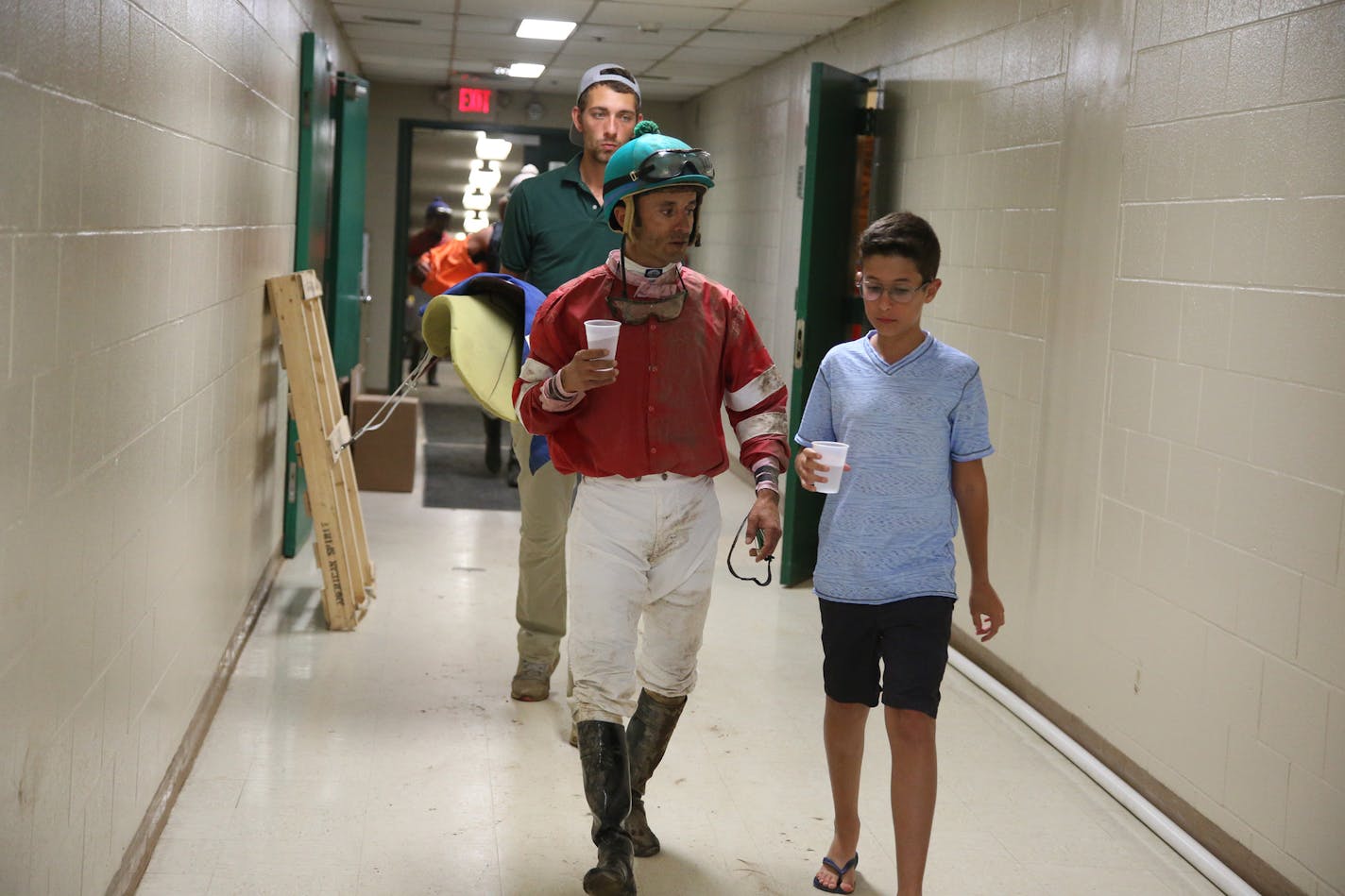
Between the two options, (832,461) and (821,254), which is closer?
(832,461)

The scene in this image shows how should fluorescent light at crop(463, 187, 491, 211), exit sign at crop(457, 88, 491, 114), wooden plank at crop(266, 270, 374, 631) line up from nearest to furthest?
wooden plank at crop(266, 270, 374, 631) → exit sign at crop(457, 88, 491, 114) → fluorescent light at crop(463, 187, 491, 211)

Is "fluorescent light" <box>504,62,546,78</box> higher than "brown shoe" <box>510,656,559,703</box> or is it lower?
higher

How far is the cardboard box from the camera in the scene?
7.63 meters

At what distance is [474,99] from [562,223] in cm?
770

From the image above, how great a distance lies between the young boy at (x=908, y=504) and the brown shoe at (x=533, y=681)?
63.8 inches

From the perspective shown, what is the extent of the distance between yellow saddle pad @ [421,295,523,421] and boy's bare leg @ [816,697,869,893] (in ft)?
3.67

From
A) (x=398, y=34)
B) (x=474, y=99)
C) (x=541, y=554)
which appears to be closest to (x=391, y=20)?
(x=398, y=34)

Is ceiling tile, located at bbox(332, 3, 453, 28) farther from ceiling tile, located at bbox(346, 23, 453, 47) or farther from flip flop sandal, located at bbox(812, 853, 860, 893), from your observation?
flip flop sandal, located at bbox(812, 853, 860, 893)

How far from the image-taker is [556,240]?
393 centimetres

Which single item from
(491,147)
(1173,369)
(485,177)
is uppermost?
(491,147)

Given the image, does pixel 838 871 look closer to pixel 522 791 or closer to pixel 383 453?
pixel 522 791

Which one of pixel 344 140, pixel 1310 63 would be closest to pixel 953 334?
pixel 1310 63

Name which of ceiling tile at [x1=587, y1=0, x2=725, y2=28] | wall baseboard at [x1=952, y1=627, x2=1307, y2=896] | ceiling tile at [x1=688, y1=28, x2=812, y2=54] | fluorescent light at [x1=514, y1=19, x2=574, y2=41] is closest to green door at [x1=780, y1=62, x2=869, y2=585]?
wall baseboard at [x1=952, y1=627, x2=1307, y2=896]

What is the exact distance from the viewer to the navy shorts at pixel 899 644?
106 inches
